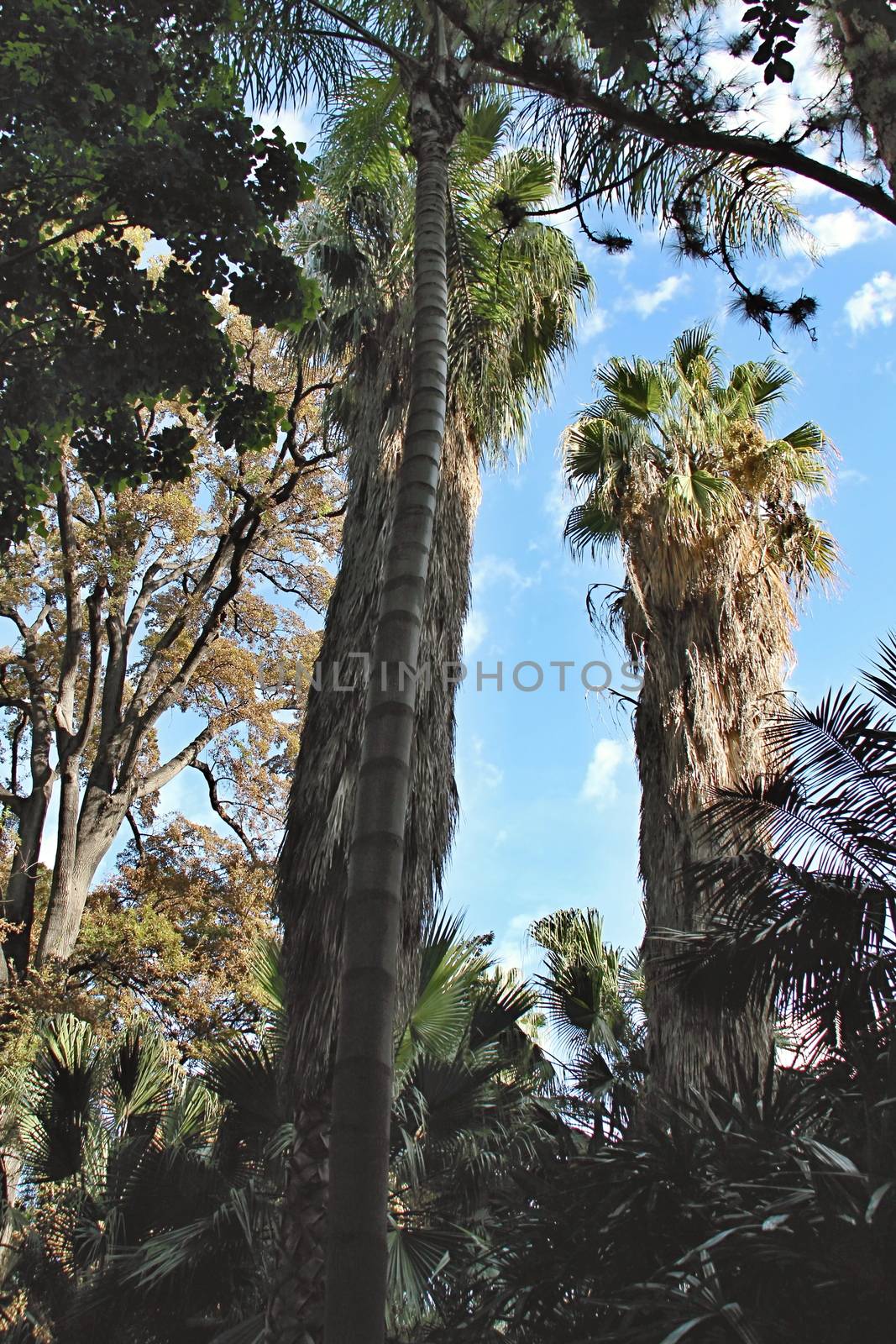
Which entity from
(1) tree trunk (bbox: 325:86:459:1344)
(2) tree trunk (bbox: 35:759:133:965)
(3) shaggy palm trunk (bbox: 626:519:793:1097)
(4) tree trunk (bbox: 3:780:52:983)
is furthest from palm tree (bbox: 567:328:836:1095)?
(4) tree trunk (bbox: 3:780:52:983)

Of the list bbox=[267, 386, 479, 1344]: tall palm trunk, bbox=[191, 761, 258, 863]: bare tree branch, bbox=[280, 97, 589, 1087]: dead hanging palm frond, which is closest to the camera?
bbox=[267, 386, 479, 1344]: tall palm trunk

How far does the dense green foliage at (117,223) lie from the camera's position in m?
5.17

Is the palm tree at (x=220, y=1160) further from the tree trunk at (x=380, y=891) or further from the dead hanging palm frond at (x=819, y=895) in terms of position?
the tree trunk at (x=380, y=891)

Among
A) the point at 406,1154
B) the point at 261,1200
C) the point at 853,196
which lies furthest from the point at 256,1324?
the point at 853,196

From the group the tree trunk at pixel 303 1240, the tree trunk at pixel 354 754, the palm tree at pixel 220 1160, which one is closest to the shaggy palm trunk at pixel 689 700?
the palm tree at pixel 220 1160

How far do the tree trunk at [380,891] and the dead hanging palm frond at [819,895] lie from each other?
5.92 feet

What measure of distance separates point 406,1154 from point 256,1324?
1.39 metres

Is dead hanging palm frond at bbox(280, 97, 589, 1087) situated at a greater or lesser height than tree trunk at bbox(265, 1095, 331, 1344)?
greater

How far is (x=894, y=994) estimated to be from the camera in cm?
412

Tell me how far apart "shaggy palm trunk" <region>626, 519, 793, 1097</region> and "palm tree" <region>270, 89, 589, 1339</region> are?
2364 millimetres

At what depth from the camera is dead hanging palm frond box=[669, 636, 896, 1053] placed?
4320mm

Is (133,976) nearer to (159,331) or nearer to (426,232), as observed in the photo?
(159,331)

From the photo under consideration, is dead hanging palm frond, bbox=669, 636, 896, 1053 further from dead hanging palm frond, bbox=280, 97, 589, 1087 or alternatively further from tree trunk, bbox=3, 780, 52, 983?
tree trunk, bbox=3, 780, 52, 983

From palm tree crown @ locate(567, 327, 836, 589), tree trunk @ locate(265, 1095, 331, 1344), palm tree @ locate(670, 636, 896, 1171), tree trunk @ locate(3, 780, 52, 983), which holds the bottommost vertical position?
tree trunk @ locate(265, 1095, 331, 1344)
